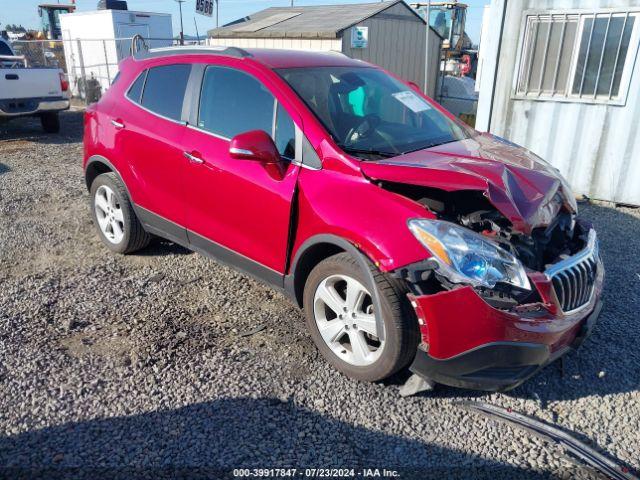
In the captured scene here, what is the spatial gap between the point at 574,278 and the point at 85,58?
1766 centimetres

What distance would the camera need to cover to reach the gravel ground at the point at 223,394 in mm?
2561

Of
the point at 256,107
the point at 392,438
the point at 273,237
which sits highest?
the point at 256,107

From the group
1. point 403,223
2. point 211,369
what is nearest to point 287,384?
point 211,369

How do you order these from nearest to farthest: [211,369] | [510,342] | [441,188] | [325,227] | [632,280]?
[510,342], [441,188], [325,227], [211,369], [632,280]

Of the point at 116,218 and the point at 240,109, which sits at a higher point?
the point at 240,109

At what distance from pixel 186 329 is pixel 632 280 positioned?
3.67 m

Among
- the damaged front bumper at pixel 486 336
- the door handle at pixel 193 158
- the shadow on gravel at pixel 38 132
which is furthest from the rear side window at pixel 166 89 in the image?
the shadow on gravel at pixel 38 132

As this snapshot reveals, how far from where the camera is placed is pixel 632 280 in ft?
14.5

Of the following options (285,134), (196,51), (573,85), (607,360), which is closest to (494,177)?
(285,134)

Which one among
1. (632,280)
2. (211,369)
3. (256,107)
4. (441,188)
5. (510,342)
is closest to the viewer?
(510,342)

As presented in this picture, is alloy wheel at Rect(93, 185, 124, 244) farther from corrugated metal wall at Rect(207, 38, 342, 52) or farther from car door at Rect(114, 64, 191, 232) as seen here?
corrugated metal wall at Rect(207, 38, 342, 52)

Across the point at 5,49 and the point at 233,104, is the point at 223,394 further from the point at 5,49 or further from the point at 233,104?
the point at 5,49

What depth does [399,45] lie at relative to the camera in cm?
1254

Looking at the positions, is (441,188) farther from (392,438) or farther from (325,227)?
(392,438)
